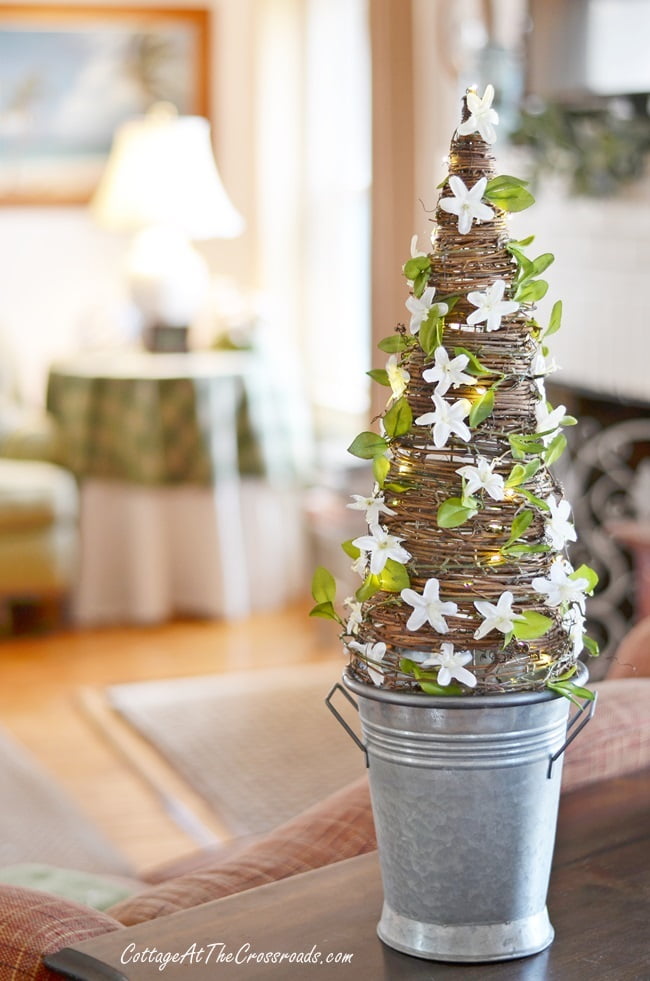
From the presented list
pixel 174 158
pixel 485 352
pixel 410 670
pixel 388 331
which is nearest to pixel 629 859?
pixel 410 670

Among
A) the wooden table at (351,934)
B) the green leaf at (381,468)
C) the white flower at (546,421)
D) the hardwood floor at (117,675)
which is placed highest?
the white flower at (546,421)

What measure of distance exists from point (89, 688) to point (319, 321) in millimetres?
2229

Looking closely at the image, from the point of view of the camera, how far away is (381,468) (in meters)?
0.87

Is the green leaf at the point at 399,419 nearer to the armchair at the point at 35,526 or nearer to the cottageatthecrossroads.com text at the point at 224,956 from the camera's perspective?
the cottageatthecrossroads.com text at the point at 224,956

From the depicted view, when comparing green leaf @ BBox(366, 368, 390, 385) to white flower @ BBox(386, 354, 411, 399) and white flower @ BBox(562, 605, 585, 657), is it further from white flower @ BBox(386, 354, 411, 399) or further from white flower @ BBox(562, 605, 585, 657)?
white flower @ BBox(562, 605, 585, 657)

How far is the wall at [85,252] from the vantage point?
17.9 ft

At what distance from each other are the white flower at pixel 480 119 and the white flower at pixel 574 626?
0.95ft


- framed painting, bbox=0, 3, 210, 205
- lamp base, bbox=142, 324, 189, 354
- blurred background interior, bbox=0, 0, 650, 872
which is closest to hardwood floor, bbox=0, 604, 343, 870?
blurred background interior, bbox=0, 0, 650, 872

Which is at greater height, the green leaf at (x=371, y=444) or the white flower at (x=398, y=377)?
the white flower at (x=398, y=377)

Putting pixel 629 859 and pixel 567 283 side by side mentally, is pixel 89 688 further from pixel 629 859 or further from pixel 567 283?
pixel 629 859

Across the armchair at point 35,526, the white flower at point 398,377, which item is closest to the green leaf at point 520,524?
the white flower at point 398,377

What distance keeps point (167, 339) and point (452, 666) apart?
4.31 meters

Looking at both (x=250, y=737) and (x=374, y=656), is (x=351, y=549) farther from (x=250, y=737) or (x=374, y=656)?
(x=250, y=737)

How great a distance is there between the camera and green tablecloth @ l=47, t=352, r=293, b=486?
4.67 metres
